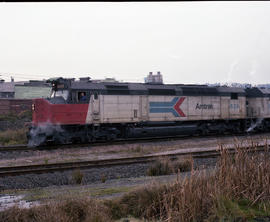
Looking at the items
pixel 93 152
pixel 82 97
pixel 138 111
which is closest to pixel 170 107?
pixel 138 111

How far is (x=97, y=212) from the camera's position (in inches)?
241

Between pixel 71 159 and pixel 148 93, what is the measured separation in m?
9.34

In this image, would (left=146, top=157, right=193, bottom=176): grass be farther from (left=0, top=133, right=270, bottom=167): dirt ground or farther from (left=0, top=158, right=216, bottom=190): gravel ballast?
(left=0, top=133, right=270, bottom=167): dirt ground

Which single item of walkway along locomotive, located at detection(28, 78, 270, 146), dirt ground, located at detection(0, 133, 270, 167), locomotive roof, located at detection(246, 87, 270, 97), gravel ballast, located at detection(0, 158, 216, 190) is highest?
locomotive roof, located at detection(246, 87, 270, 97)

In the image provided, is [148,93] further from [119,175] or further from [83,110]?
[119,175]

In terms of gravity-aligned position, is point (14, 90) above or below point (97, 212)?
above

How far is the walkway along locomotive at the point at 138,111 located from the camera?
1908 cm

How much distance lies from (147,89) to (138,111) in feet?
5.76

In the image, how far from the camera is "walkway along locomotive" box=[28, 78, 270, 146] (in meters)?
19.1

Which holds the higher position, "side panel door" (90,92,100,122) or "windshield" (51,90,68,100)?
"windshield" (51,90,68,100)

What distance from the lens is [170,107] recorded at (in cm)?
2364

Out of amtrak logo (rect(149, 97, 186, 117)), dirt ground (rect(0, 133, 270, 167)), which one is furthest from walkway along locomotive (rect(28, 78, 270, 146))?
dirt ground (rect(0, 133, 270, 167))

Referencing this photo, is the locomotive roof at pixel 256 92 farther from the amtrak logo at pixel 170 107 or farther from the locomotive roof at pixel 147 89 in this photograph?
the amtrak logo at pixel 170 107

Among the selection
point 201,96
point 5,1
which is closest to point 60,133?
point 201,96
